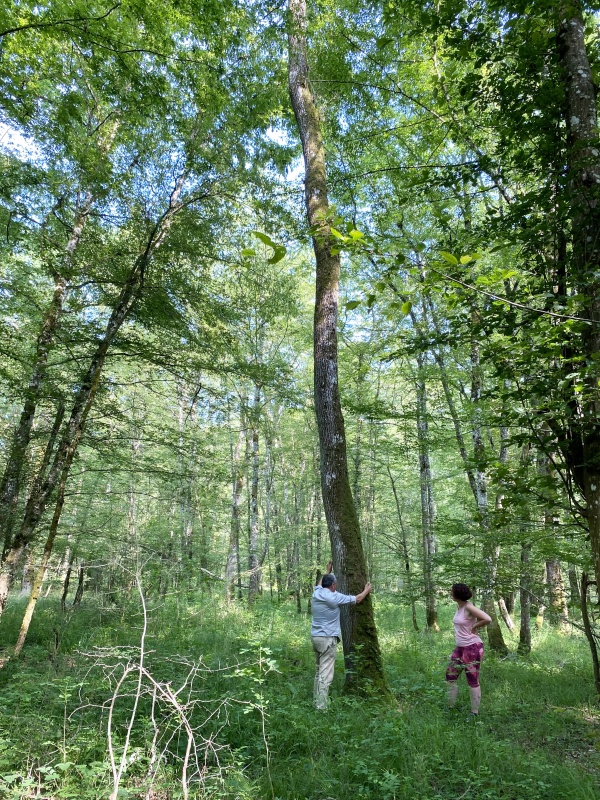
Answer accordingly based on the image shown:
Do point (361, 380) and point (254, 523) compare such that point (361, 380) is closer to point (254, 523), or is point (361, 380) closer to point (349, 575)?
point (254, 523)

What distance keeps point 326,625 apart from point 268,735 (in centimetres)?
164

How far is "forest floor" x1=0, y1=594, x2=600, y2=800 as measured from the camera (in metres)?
2.94

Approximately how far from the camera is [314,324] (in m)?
5.85

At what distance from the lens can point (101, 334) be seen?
22.6 feet

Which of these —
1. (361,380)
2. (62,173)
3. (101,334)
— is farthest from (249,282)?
(361,380)

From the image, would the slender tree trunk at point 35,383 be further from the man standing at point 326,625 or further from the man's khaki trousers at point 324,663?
the man's khaki trousers at point 324,663

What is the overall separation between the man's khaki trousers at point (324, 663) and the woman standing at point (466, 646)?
4.72 feet

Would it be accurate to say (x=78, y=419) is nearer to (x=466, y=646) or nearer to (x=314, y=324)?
(x=314, y=324)

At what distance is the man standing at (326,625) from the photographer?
5.00 metres

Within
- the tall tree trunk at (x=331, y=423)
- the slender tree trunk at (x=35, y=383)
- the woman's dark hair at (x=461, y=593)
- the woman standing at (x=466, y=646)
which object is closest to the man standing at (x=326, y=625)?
the tall tree trunk at (x=331, y=423)

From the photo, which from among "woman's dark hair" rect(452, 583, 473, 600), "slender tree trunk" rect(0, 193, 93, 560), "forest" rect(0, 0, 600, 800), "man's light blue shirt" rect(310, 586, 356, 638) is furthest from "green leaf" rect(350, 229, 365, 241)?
"slender tree trunk" rect(0, 193, 93, 560)

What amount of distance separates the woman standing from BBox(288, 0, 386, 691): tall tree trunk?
0.97 m

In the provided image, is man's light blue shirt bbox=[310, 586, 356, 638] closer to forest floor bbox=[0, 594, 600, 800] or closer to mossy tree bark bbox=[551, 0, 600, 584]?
forest floor bbox=[0, 594, 600, 800]

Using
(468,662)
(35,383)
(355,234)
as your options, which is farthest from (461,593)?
(35,383)
